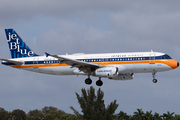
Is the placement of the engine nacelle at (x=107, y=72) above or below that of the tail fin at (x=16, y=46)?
below

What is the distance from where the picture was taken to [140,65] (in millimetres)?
66312

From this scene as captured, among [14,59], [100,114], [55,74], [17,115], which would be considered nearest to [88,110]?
[100,114]

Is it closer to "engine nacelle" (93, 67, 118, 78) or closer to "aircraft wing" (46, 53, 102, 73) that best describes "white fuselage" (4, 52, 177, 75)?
"aircraft wing" (46, 53, 102, 73)

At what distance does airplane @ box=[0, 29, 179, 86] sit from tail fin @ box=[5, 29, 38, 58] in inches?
9.4

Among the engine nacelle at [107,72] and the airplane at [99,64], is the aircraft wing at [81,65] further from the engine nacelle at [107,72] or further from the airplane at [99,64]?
the engine nacelle at [107,72]

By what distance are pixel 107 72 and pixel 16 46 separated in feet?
73.3

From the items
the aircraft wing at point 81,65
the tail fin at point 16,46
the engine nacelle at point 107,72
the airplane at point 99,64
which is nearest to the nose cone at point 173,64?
the airplane at point 99,64

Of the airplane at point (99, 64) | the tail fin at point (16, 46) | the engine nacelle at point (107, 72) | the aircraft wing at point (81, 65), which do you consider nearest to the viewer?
the aircraft wing at point (81, 65)

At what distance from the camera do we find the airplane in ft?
218

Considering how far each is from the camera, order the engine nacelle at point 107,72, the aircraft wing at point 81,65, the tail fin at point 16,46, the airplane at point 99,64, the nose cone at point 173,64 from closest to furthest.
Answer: the aircraft wing at point 81,65 → the engine nacelle at point 107,72 → the airplane at point 99,64 → the nose cone at point 173,64 → the tail fin at point 16,46

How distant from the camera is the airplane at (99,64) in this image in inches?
2613

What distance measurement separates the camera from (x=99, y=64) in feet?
226

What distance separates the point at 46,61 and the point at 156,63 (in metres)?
20.7

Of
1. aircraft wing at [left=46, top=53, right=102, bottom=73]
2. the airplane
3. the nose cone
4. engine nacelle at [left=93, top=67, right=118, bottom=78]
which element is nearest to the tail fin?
the airplane
